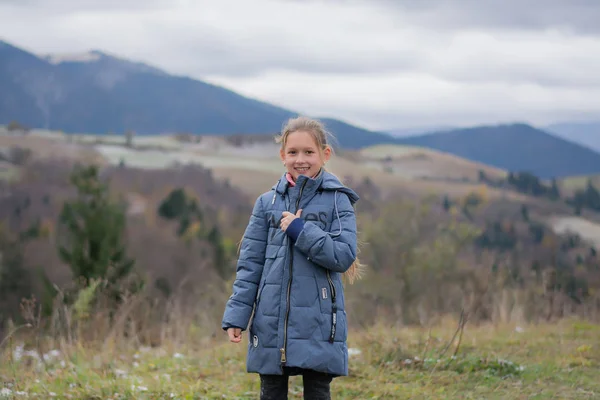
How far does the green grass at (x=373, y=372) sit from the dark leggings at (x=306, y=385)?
1354 mm

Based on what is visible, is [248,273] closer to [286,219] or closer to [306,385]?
[286,219]

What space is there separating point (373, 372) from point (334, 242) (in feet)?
7.43

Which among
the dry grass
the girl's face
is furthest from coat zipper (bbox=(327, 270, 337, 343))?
the dry grass

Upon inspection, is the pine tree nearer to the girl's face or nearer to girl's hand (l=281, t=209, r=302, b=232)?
the girl's face

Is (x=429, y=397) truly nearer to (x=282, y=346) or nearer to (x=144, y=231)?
(x=282, y=346)

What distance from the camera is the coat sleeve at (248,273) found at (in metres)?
3.38

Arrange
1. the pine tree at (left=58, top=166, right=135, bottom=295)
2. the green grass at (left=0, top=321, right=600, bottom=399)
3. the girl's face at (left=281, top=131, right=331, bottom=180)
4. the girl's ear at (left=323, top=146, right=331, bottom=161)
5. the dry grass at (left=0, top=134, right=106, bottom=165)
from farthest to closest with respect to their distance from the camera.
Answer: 1. the dry grass at (left=0, top=134, right=106, bottom=165)
2. the pine tree at (left=58, top=166, right=135, bottom=295)
3. the green grass at (left=0, top=321, right=600, bottom=399)
4. the girl's ear at (left=323, top=146, right=331, bottom=161)
5. the girl's face at (left=281, top=131, right=331, bottom=180)

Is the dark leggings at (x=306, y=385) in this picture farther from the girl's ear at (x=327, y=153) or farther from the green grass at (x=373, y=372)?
the green grass at (x=373, y=372)

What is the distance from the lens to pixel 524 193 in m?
109

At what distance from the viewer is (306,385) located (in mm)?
3447

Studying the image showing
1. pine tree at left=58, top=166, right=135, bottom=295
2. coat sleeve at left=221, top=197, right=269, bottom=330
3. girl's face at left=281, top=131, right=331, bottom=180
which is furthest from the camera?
pine tree at left=58, top=166, right=135, bottom=295

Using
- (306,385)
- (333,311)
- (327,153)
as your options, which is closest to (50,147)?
(327,153)

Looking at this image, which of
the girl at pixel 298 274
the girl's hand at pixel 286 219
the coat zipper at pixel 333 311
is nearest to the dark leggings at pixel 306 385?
the girl at pixel 298 274

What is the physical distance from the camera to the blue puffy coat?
3.29 metres
